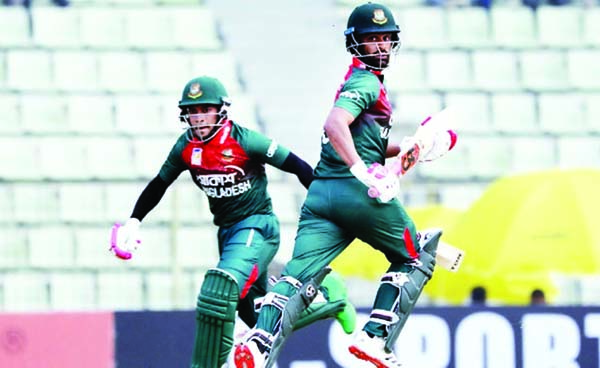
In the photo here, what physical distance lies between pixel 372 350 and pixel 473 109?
28.6 ft

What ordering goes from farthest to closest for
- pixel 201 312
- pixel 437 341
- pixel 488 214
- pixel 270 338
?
pixel 488 214
pixel 437 341
pixel 201 312
pixel 270 338

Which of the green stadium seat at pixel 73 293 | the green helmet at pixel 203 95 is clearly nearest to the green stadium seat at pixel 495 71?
the green stadium seat at pixel 73 293

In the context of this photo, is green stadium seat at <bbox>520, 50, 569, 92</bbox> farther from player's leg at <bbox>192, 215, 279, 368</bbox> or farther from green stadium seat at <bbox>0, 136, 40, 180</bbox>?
player's leg at <bbox>192, 215, 279, 368</bbox>

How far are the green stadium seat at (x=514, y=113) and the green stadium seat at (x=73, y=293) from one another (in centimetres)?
443

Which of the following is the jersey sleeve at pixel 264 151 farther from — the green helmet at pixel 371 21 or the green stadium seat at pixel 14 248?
the green stadium seat at pixel 14 248

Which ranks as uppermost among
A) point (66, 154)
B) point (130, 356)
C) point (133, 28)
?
point (133, 28)

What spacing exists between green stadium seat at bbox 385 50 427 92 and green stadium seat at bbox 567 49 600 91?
1577mm

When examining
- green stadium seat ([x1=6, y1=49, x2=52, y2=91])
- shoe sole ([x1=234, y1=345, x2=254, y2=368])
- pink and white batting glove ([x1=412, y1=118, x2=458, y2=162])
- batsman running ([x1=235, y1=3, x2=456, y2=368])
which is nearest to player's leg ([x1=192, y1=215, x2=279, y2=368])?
batsman running ([x1=235, y1=3, x2=456, y2=368])

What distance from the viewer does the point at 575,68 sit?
16.2m

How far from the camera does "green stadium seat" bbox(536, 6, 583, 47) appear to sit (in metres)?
16.4

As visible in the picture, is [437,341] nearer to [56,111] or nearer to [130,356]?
[130,356]

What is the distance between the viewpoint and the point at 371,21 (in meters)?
7.14

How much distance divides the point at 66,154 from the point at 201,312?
23.4 ft

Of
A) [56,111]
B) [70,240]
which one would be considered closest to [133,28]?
[56,111]
